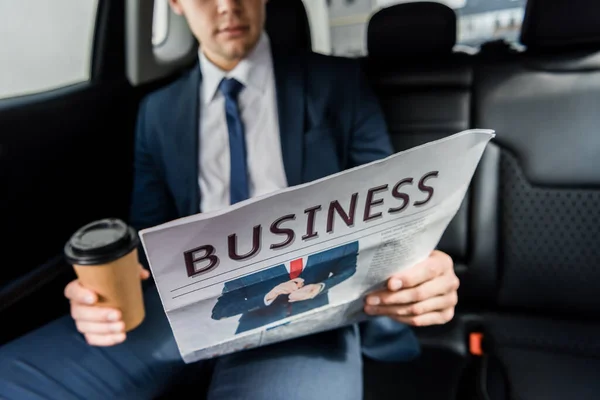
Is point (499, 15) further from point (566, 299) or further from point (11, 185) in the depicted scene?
point (11, 185)

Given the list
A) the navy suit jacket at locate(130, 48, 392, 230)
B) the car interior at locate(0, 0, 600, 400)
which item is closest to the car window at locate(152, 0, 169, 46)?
the car interior at locate(0, 0, 600, 400)

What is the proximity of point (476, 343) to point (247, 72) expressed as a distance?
2.60 ft

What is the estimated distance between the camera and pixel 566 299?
110 centimetres

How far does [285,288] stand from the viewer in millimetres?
604

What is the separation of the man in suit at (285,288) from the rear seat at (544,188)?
528 millimetres

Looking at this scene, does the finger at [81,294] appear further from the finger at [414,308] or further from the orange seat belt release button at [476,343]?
the orange seat belt release button at [476,343]

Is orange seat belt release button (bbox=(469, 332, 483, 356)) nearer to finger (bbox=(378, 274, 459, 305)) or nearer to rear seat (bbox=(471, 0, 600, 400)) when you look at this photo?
rear seat (bbox=(471, 0, 600, 400))

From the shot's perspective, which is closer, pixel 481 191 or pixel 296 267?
pixel 296 267

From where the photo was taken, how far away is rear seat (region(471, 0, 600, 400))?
1.03 metres

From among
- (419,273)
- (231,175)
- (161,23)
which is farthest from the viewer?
(161,23)

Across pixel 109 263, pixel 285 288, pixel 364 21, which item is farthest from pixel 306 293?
pixel 364 21

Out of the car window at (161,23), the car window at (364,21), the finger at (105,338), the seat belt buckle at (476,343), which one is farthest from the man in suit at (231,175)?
the car window at (161,23)

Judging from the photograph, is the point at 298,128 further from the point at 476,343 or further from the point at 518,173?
the point at 476,343

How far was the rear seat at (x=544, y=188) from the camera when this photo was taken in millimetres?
1026
